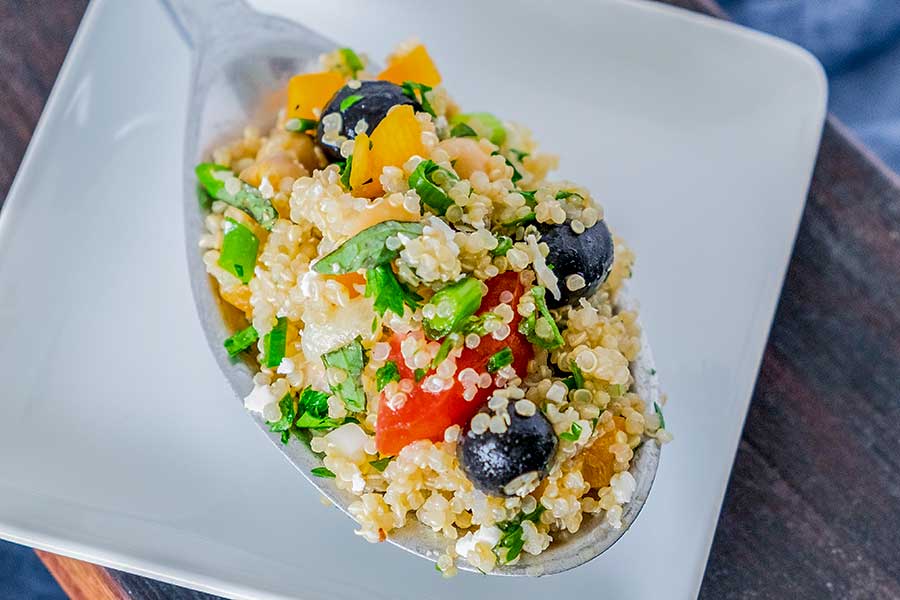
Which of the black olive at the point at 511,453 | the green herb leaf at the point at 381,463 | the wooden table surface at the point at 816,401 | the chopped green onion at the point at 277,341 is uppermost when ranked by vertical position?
the chopped green onion at the point at 277,341

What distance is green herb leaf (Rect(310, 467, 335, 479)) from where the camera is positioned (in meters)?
1.71

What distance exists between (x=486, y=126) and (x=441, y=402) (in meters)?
0.65

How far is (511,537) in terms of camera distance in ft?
5.22

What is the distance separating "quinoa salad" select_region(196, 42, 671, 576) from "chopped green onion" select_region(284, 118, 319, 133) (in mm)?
82

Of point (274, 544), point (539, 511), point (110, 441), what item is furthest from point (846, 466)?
point (110, 441)

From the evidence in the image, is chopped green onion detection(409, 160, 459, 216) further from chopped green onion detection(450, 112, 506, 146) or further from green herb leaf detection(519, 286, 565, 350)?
chopped green onion detection(450, 112, 506, 146)

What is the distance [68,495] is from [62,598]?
1.65ft

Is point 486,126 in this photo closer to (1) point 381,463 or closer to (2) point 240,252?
(2) point 240,252

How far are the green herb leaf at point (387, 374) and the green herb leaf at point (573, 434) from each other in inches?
10.9

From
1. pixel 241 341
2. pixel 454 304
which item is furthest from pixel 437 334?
pixel 241 341

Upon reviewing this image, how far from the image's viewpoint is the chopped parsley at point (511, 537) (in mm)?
1589

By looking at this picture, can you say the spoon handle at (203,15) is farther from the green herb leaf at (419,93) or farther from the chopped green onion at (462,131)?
the chopped green onion at (462,131)

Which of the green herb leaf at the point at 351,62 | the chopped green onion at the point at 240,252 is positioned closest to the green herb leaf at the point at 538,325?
the chopped green onion at the point at 240,252

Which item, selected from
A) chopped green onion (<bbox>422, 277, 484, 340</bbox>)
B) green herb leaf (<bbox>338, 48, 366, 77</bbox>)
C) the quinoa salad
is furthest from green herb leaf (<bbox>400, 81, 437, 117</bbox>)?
chopped green onion (<bbox>422, 277, 484, 340</bbox>)
